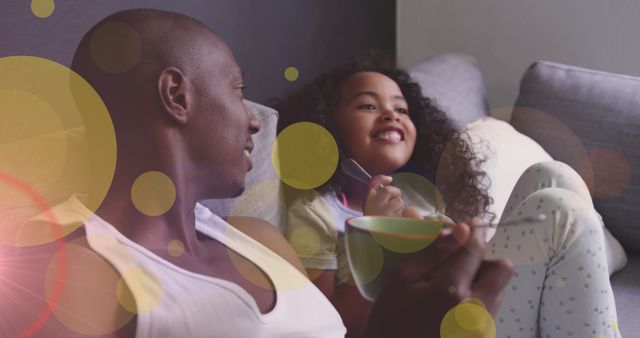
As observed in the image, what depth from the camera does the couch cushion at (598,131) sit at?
4.96 feet

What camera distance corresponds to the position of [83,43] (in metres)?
0.62

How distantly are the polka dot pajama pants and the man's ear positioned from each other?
0.41m

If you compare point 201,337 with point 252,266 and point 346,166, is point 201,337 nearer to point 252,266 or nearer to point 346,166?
point 252,266

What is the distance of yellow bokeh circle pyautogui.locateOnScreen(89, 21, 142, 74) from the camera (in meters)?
0.60

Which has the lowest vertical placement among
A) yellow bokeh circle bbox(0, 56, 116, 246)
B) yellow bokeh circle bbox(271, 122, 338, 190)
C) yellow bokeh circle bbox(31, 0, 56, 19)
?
yellow bokeh circle bbox(271, 122, 338, 190)

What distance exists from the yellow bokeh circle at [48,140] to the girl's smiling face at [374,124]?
1.06 ft

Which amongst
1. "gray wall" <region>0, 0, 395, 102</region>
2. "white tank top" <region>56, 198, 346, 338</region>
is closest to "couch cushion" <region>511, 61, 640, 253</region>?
"gray wall" <region>0, 0, 395, 102</region>

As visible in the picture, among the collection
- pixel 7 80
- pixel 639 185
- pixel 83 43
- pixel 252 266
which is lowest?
pixel 639 185

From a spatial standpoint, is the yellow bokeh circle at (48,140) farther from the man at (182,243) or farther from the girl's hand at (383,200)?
the girl's hand at (383,200)

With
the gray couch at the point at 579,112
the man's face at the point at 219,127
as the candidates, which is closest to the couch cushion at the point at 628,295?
the gray couch at the point at 579,112

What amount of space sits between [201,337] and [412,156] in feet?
1.96

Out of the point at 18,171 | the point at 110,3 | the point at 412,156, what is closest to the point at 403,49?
the point at 412,156

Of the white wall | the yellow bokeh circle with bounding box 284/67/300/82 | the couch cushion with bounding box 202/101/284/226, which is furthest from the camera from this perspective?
the white wall

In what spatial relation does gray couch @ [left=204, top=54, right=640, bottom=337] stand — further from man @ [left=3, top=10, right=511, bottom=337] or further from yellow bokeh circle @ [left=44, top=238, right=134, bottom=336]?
yellow bokeh circle @ [left=44, top=238, right=134, bottom=336]
